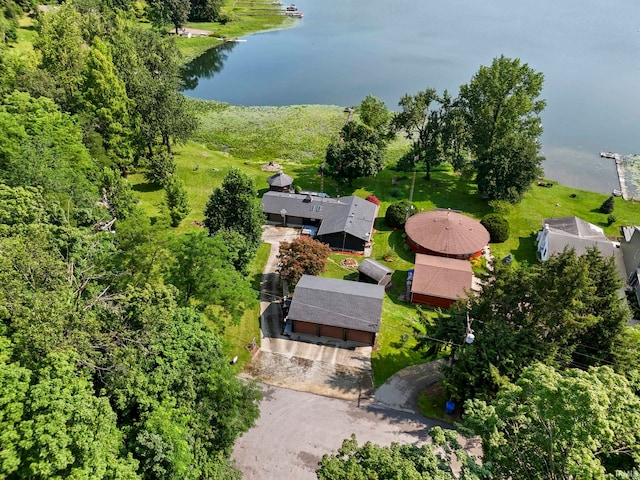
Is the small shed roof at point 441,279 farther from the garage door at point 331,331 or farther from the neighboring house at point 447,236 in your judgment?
the garage door at point 331,331

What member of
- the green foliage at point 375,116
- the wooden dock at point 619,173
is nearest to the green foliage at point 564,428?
the green foliage at point 375,116

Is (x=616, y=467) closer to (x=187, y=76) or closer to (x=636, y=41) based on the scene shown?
(x=187, y=76)

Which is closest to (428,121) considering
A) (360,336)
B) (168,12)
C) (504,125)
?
(504,125)

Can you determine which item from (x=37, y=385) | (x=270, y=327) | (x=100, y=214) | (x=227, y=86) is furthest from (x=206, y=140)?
(x=37, y=385)

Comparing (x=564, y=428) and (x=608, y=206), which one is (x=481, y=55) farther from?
(x=564, y=428)

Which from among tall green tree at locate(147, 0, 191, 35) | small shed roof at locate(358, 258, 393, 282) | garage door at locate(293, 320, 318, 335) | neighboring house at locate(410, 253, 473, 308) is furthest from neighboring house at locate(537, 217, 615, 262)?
tall green tree at locate(147, 0, 191, 35)

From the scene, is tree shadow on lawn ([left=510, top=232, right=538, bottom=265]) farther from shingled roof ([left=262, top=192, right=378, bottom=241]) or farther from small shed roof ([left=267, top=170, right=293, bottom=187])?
small shed roof ([left=267, top=170, right=293, bottom=187])
